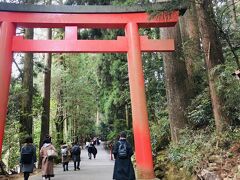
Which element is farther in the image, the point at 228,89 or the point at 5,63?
the point at 5,63

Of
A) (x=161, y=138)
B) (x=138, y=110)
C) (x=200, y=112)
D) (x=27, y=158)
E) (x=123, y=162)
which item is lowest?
(x=123, y=162)

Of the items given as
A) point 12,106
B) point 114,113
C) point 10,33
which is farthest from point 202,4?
point 114,113

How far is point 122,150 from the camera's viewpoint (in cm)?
840

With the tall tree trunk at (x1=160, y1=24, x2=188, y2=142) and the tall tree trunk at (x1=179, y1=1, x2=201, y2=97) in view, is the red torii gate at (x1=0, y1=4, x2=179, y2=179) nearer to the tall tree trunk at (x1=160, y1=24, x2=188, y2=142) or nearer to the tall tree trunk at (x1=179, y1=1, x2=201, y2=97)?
the tall tree trunk at (x1=160, y1=24, x2=188, y2=142)

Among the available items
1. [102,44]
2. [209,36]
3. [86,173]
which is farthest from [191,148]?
[86,173]

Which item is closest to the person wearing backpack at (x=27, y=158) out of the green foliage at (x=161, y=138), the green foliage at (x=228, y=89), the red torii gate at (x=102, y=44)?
the red torii gate at (x=102, y=44)

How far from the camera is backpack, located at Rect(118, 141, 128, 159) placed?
330 inches

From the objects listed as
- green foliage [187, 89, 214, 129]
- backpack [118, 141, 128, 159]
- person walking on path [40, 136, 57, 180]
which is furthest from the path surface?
green foliage [187, 89, 214, 129]

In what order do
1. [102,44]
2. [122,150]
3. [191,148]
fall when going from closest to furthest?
[122,150] < [191,148] < [102,44]

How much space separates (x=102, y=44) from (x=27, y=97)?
705cm

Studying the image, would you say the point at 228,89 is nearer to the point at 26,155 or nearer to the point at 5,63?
the point at 26,155

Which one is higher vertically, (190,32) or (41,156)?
Answer: (190,32)

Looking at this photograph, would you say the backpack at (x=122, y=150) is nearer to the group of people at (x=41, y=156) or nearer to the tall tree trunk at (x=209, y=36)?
the tall tree trunk at (x=209, y=36)

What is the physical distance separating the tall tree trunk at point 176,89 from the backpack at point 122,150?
2850 mm
